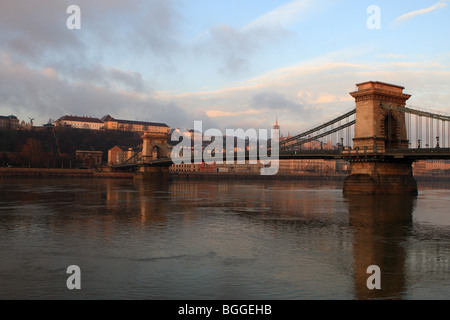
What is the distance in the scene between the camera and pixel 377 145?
41625mm

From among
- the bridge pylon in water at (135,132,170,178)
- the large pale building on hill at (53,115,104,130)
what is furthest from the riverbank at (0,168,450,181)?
the large pale building on hill at (53,115,104,130)

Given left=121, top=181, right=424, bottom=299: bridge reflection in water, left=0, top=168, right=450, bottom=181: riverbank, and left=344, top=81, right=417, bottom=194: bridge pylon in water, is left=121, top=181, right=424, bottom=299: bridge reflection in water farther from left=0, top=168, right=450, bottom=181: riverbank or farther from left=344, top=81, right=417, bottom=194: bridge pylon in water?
left=0, top=168, right=450, bottom=181: riverbank

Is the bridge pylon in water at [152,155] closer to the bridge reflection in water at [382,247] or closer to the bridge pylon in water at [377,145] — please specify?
the bridge pylon in water at [377,145]

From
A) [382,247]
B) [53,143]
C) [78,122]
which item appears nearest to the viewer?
[382,247]

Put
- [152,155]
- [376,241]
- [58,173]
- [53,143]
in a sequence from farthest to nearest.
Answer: [53,143] → [58,173] → [152,155] → [376,241]

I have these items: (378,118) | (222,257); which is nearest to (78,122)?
(378,118)

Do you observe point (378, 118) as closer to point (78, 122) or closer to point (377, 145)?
point (377, 145)

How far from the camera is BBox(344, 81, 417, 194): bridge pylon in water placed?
41750 mm

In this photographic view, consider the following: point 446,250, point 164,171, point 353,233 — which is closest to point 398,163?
point 353,233

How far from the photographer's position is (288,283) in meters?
9.93
